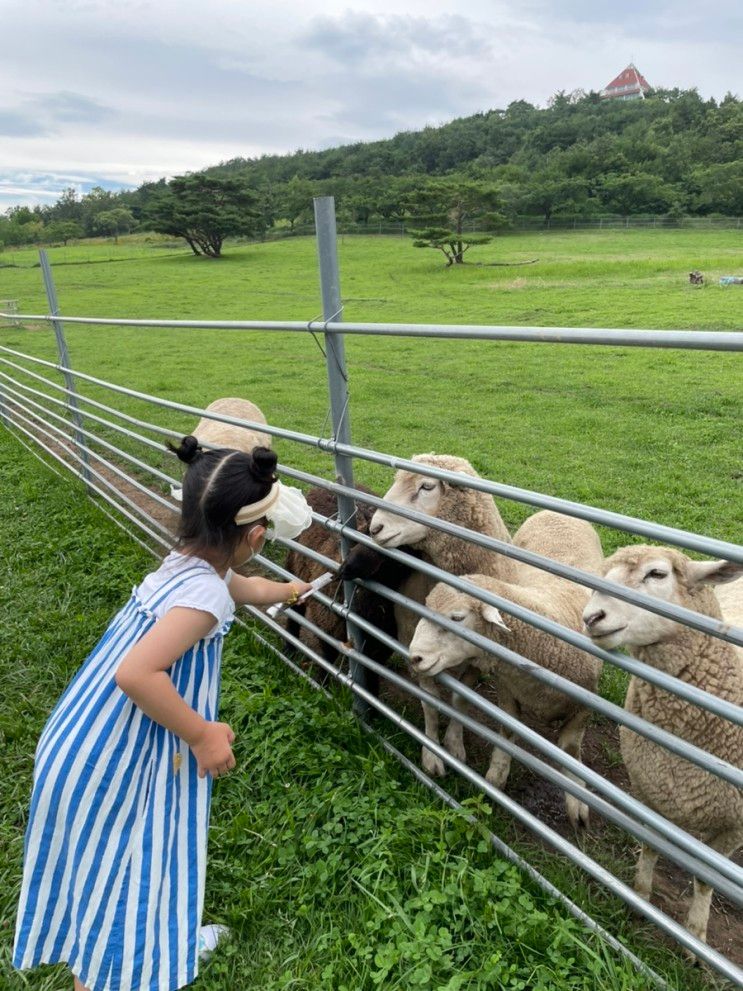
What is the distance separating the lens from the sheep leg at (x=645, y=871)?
2221 millimetres

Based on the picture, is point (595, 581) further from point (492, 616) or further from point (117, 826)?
point (117, 826)

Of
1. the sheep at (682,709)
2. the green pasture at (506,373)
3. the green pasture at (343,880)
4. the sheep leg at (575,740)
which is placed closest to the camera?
the green pasture at (343,880)

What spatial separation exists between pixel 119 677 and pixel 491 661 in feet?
→ 5.07

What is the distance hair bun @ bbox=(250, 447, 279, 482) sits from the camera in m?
1.69

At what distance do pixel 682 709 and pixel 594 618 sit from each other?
0.60 meters

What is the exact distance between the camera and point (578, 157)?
Result: 57.4 meters

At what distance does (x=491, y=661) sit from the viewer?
265 centimetres

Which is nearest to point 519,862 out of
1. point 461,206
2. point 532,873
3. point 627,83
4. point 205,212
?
point 532,873

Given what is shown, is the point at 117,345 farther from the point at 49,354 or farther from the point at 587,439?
the point at 587,439

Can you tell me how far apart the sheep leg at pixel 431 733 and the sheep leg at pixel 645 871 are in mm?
799

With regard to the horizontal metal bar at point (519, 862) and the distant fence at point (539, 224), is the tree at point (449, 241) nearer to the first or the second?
the distant fence at point (539, 224)

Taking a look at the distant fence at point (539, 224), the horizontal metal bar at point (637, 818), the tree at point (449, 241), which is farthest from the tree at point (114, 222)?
the horizontal metal bar at point (637, 818)

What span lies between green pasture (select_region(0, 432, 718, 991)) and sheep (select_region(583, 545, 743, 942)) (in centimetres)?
33

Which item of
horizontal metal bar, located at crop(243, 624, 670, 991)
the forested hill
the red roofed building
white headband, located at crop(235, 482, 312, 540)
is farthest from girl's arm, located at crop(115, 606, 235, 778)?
the red roofed building
